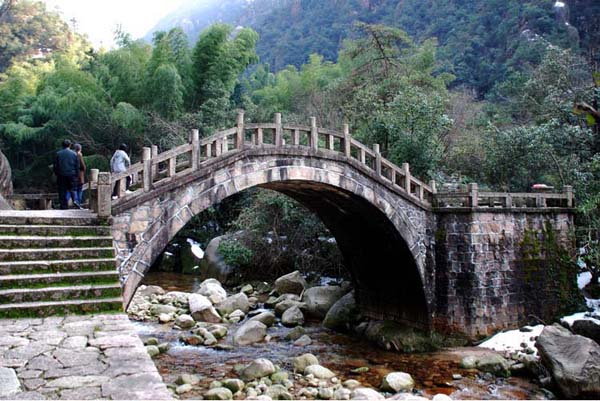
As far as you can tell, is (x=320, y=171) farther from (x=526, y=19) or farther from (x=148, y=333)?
(x=526, y=19)

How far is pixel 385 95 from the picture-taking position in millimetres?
22453

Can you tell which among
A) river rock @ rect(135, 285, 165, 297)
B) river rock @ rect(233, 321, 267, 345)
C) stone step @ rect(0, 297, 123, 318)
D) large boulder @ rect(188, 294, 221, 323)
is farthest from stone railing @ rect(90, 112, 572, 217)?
river rock @ rect(135, 285, 165, 297)

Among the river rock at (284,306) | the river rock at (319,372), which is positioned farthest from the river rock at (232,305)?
the river rock at (319,372)

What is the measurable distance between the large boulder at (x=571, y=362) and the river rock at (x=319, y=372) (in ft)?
15.0

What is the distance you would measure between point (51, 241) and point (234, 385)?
4.70 m

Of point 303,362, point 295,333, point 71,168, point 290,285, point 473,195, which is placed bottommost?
point 303,362

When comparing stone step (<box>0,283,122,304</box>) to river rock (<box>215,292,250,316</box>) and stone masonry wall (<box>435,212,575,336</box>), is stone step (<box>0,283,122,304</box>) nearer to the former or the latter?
stone masonry wall (<box>435,212,575,336</box>)

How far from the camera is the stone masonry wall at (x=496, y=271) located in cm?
1349

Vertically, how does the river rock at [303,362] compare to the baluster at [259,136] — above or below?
below

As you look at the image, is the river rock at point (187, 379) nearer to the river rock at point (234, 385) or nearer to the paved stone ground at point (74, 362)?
the river rock at point (234, 385)

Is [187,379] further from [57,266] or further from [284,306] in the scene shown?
[284,306]

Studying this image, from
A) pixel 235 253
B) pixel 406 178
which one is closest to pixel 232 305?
pixel 235 253

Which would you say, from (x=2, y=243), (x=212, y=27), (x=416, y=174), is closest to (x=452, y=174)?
(x=416, y=174)

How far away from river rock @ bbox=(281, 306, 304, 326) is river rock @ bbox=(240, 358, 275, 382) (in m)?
4.51
